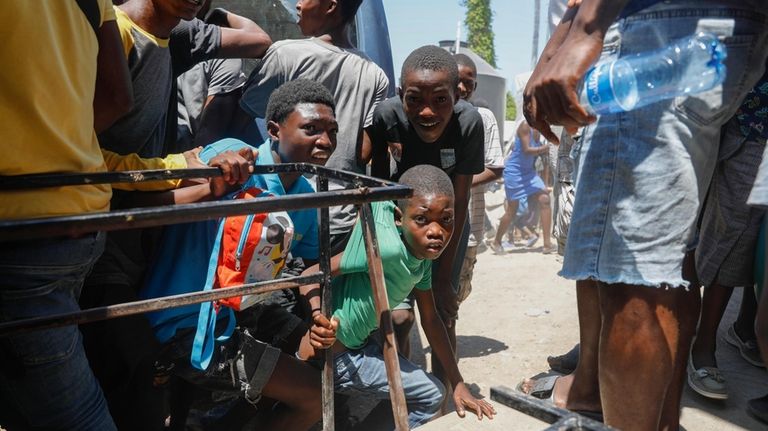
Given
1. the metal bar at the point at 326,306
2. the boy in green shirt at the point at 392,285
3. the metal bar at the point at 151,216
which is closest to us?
the metal bar at the point at 151,216

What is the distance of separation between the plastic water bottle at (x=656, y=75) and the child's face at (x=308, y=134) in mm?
1143

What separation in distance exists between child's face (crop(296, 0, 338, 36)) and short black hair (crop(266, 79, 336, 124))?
646 millimetres

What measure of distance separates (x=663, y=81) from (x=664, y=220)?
1.31 feet

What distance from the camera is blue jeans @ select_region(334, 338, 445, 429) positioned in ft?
7.93

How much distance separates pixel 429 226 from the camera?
2.44 meters

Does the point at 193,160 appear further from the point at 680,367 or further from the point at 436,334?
the point at 680,367

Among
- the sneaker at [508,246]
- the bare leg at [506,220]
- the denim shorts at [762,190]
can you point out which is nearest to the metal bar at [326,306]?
the denim shorts at [762,190]

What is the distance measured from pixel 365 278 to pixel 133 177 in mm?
1082

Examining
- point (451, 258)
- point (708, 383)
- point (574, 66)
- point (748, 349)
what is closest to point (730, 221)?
point (708, 383)

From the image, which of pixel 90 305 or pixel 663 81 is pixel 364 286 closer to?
pixel 90 305

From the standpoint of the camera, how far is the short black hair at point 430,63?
2.82m

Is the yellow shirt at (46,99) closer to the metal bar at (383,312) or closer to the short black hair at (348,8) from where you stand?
the metal bar at (383,312)

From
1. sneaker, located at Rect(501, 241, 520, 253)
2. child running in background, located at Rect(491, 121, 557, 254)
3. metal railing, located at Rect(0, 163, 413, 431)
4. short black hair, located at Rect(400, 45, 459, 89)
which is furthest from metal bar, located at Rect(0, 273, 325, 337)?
sneaker, located at Rect(501, 241, 520, 253)

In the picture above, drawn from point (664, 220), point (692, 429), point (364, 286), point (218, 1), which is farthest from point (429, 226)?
point (218, 1)
